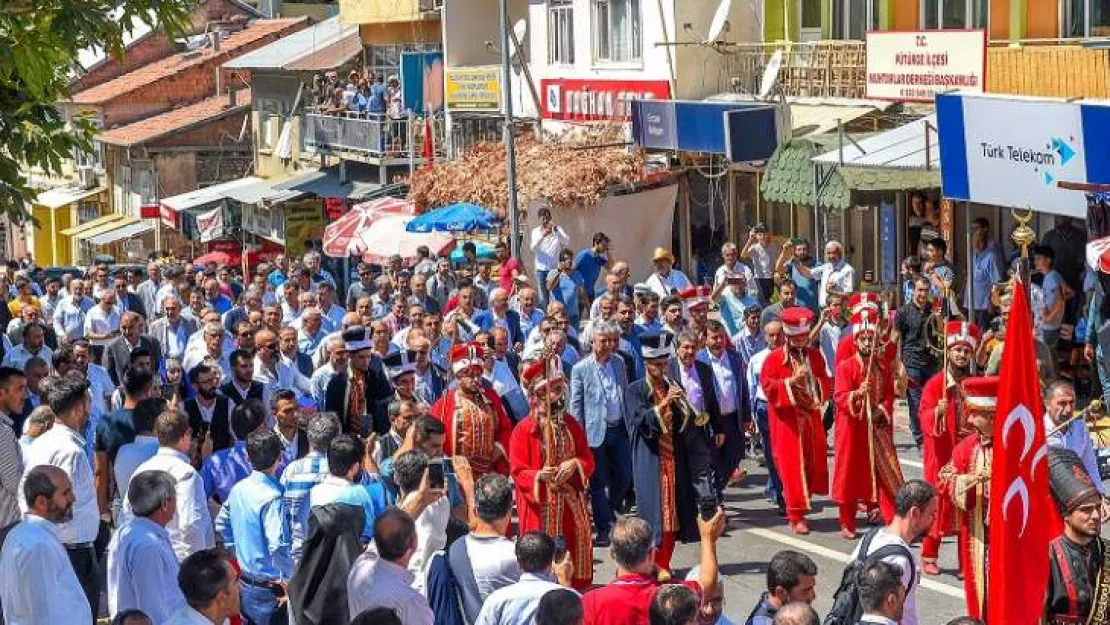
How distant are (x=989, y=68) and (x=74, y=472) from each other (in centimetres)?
1306

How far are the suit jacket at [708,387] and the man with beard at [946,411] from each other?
1553mm

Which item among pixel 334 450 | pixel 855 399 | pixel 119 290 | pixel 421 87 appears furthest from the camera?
pixel 421 87

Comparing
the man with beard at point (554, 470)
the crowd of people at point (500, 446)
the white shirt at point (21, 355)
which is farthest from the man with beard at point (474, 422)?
the white shirt at point (21, 355)

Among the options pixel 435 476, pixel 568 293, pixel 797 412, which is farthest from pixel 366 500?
pixel 568 293

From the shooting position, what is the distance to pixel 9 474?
11766 millimetres

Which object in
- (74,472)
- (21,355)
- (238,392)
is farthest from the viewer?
(21,355)

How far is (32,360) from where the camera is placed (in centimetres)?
1504

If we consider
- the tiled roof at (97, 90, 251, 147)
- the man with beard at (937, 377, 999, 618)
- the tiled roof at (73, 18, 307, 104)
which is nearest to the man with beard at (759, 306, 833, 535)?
the man with beard at (937, 377, 999, 618)

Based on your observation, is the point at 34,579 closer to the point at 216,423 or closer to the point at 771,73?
the point at 216,423

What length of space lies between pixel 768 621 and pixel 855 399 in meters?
6.52

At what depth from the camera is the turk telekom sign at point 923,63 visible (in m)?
21.2

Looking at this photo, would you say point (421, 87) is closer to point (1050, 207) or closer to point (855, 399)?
point (1050, 207)

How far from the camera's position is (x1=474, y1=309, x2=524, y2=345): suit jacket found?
738 inches

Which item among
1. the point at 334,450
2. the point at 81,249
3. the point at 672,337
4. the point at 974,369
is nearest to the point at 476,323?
the point at 672,337
